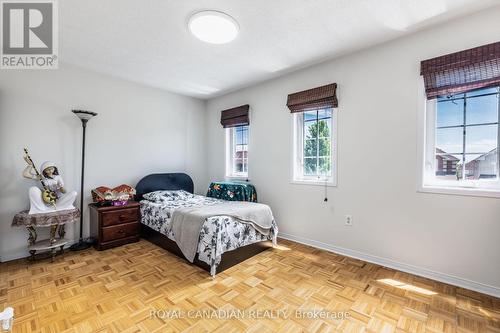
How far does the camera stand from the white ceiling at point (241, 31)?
6.28 feet

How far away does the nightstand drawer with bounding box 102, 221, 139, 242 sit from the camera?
2994 millimetres

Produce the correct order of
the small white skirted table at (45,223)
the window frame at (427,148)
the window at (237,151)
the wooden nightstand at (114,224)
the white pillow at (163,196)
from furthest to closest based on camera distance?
the window at (237,151)
the white pillow at (163,196)
the wooden nightstand at (114,224)
the small white skirted table at (45,223)
the window frame at (427,148)

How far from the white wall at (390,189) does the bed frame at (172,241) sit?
85cm

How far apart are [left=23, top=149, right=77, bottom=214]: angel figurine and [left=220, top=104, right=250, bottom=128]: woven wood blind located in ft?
8.31

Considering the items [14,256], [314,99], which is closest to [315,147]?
[314,99]

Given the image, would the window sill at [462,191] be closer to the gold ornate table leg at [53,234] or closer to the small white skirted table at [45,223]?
the small white skirted table at [45,223]

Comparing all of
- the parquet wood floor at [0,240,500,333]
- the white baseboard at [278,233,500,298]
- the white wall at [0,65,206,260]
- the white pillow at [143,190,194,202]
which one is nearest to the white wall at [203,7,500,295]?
the white baseboard at [278,233,500,298]

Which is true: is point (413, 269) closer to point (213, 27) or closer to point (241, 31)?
point (241, 31)

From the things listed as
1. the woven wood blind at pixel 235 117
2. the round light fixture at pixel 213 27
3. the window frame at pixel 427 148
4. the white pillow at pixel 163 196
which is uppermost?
the round light fixture at pixel 213 27

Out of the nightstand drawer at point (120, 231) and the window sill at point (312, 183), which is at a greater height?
the window sill at point (312, 183)

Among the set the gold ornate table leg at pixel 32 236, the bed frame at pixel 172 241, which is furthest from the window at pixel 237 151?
the gold ornate table leg at pixel 32 236

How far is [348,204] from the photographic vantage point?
9.23 ft

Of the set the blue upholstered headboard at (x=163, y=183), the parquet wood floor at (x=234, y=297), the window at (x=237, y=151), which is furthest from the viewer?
the window at (x=237, y=151)

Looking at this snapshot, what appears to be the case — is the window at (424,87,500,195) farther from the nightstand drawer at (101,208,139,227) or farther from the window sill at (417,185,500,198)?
the nightstand drawer at (101,208,139,227)
